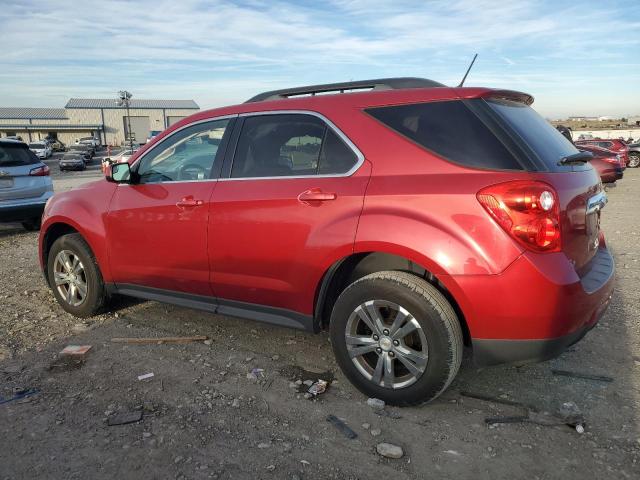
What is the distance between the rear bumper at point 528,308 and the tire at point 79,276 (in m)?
3.23

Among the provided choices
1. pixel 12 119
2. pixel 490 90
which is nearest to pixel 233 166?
pixel 490 90

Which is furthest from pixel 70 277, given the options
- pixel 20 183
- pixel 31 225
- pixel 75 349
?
pixel 31 225

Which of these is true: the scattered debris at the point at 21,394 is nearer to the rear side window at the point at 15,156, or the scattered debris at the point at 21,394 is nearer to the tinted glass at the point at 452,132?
the tinted glass at the point at 452,132

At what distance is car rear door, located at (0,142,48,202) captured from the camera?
8.30 metres

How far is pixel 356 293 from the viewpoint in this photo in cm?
303

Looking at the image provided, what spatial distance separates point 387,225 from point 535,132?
102 cm

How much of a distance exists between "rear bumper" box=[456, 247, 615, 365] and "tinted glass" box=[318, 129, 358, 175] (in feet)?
3.22

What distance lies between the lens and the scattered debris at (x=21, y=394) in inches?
125

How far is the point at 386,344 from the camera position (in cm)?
298

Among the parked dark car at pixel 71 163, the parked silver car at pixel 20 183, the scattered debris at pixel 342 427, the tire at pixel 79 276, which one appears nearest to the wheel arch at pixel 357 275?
the scattered debris at pixel 342 427

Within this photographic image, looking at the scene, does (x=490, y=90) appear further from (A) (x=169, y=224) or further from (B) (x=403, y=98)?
(A) (x=169, y=224)

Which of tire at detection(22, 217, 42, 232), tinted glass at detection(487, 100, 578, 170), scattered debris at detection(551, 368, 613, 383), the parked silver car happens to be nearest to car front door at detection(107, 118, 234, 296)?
tinted glass at detection(487, 100, 578, 170)

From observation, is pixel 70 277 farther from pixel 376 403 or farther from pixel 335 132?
pixel 376 403

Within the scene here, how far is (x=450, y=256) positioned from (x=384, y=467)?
1.10m
